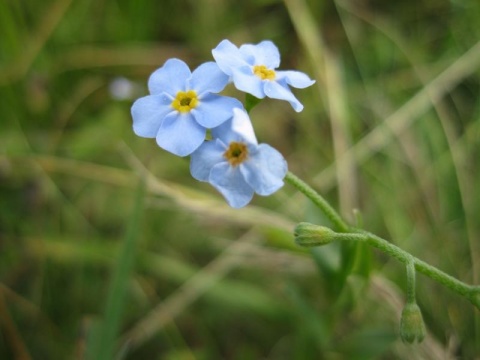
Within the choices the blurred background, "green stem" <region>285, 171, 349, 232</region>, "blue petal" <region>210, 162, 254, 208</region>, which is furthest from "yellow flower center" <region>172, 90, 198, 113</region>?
the blurred background

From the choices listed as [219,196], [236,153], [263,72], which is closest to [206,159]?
[236,153]

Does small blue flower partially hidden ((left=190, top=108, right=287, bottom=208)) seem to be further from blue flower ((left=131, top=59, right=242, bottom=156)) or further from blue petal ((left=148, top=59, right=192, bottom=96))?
blue petal ((left=148, top=59, right=192, bottom=96))

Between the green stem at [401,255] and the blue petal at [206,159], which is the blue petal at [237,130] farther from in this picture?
the green stem at [401,255]

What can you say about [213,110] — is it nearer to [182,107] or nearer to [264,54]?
[182,107]

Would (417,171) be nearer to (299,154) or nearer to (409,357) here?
(299,154)

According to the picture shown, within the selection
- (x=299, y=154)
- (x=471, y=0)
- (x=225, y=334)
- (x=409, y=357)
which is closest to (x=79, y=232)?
(x=225, y=334)

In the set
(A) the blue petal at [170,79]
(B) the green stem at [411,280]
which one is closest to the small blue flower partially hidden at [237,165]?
(A) the blue petal at [170,79]
